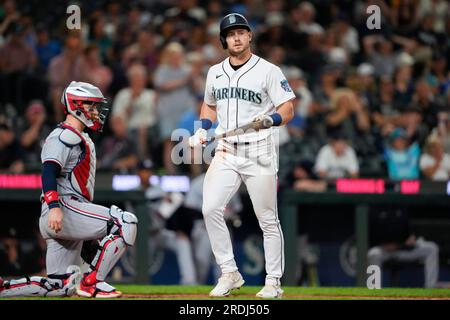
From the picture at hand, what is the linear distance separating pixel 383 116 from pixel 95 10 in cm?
427

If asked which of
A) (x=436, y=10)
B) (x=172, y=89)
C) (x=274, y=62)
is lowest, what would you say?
(x=172, y=89)

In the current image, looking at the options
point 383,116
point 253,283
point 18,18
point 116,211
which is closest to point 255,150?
point 116,211

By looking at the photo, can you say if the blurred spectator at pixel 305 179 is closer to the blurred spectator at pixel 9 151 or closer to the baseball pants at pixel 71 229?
the blurred spectator at pixel 9 151

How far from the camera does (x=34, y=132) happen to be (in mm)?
13039

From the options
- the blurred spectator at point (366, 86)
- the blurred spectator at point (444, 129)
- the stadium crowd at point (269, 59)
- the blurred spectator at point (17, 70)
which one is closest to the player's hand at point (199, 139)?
the stadium crowd at point (269, 59)

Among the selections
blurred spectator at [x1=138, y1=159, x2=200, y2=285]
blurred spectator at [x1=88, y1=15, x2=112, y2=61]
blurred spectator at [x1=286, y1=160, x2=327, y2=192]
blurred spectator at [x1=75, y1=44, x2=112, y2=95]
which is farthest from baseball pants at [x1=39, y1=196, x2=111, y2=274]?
blurred spectator at [x1=88, y1=15, x2=112, y2=61]

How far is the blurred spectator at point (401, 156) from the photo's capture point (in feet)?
41.8

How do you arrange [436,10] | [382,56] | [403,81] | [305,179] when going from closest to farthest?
[305,179] < [403,81] < [382,56] < [436,10]

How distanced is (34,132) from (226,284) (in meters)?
5.43

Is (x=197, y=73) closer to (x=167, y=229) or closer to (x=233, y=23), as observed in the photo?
(x=167, y=229)

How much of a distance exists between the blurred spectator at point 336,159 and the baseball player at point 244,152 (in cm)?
438

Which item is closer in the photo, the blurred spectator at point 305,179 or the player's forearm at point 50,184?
the player's forearm at point 50,184

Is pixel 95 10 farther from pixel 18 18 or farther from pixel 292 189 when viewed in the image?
pixel 292 189

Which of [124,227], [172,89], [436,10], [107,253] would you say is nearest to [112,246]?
[107,253]
